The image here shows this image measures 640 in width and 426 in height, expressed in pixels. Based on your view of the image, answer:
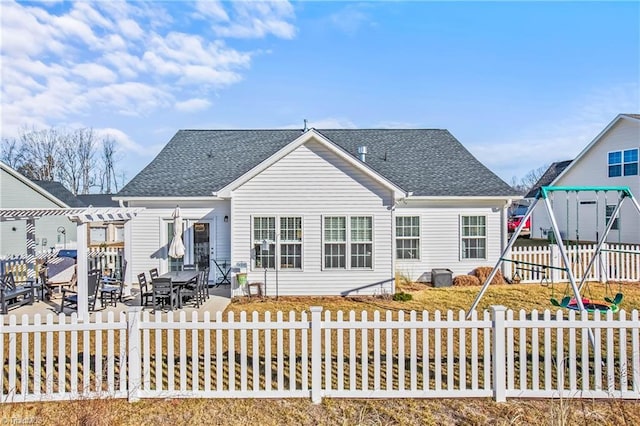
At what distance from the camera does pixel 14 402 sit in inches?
171

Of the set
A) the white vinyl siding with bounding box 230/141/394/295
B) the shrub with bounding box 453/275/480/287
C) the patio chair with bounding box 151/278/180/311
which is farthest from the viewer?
the shrub with bounding box 453/275/480/287

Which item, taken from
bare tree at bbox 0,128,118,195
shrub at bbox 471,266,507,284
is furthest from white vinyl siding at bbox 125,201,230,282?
bare tree at bbox 0,128,118,195

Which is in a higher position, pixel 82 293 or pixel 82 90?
pixel 82 90

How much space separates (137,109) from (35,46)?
8063 mm

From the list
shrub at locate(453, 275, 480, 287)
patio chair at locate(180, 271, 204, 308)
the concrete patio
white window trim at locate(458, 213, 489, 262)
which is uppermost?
white window trim at locate(458, 213, 489, 262)

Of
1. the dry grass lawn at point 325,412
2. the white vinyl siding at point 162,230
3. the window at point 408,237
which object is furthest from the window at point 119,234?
the dry grass lawn at point 325,412

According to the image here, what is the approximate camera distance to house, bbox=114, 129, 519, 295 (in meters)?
10.9

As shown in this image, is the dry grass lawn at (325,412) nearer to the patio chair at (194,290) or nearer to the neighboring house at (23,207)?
the patio chair at (194,290)

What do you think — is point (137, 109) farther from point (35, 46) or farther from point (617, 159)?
point (617, 159)

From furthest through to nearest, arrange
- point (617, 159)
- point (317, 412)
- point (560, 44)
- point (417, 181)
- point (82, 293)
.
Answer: point (617, 159)
point (417, 181)
point (560, 44)
point (82, 293)
point (317, 412)

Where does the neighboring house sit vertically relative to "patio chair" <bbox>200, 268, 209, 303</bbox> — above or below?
above

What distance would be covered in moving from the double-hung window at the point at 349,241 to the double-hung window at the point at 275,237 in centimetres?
85

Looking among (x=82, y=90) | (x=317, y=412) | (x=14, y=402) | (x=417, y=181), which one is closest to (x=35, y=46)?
(x=82, y=90)

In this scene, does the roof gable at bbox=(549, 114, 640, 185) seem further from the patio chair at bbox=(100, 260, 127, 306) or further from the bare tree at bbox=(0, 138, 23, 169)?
the bare tree at bbox=(0, 138, 23, 169)
